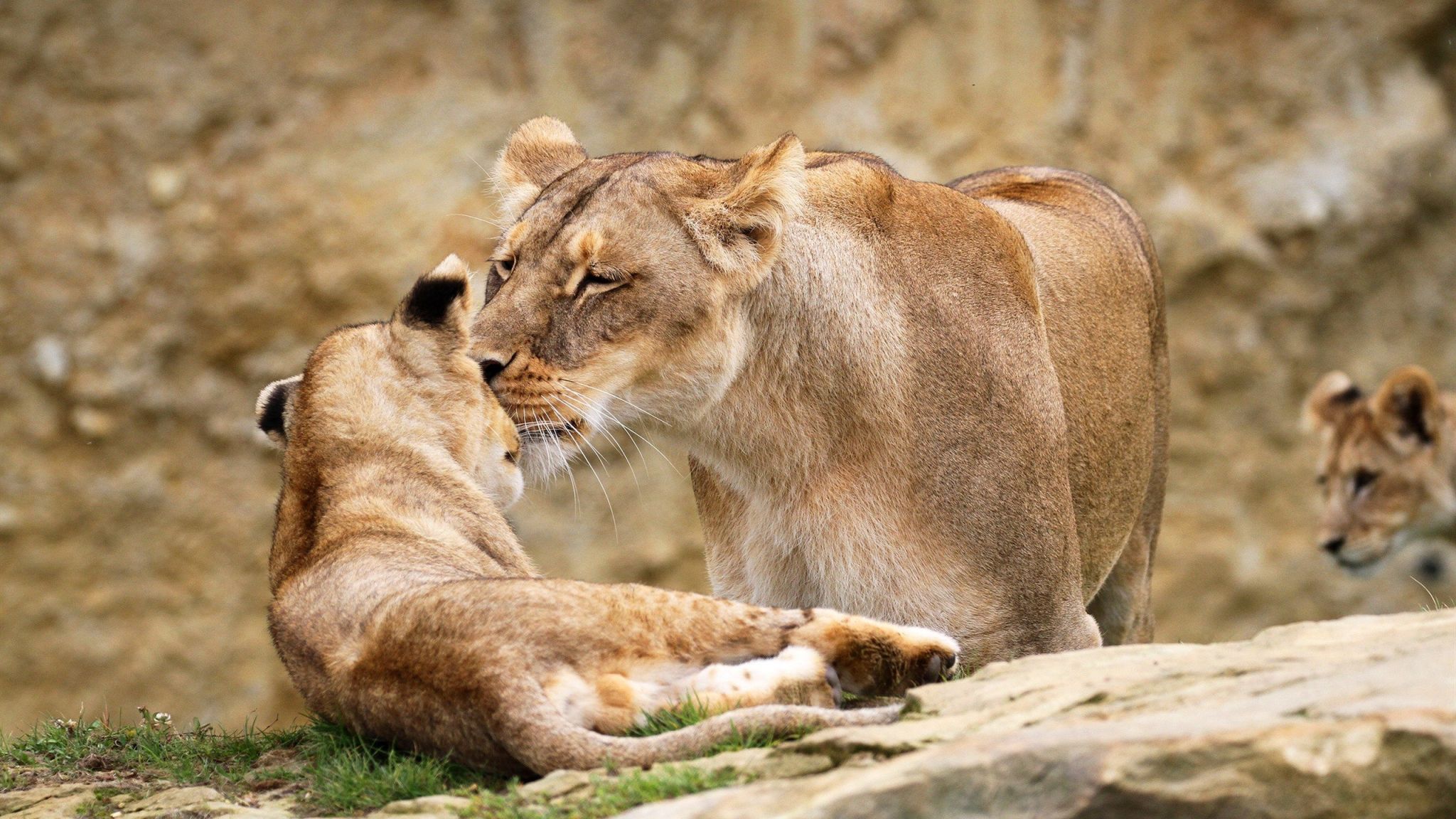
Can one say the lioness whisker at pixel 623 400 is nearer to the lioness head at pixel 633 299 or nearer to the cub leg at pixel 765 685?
the lioness head at pixel 633 299

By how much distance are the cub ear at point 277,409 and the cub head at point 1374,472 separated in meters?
7.94

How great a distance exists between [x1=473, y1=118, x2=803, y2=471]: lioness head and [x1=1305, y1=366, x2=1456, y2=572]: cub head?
7372mm

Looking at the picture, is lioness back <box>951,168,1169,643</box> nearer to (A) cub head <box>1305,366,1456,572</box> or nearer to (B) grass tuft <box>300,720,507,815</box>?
(B) grass tuft <box>300,720,507,815</box>

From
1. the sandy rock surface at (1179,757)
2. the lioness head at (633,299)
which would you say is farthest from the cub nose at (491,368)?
the sandy rock surface at (1179,757)

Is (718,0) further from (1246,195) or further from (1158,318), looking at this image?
(1158,318)

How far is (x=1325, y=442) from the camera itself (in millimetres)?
11312

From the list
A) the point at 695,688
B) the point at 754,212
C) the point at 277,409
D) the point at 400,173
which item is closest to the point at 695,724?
the point at 695,688

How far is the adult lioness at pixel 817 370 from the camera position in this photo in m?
4.87

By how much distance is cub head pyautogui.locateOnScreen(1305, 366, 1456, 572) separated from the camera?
441 inches

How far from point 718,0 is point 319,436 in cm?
679

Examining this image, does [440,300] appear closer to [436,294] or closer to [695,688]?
[436,294]

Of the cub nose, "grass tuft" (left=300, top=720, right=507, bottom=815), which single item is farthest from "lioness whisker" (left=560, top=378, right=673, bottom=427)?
"grass tuft" (left=300, top=720, right=507, bottom=815)

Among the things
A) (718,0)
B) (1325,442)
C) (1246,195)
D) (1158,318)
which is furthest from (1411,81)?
(1158,318)

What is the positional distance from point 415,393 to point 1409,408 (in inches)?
315
